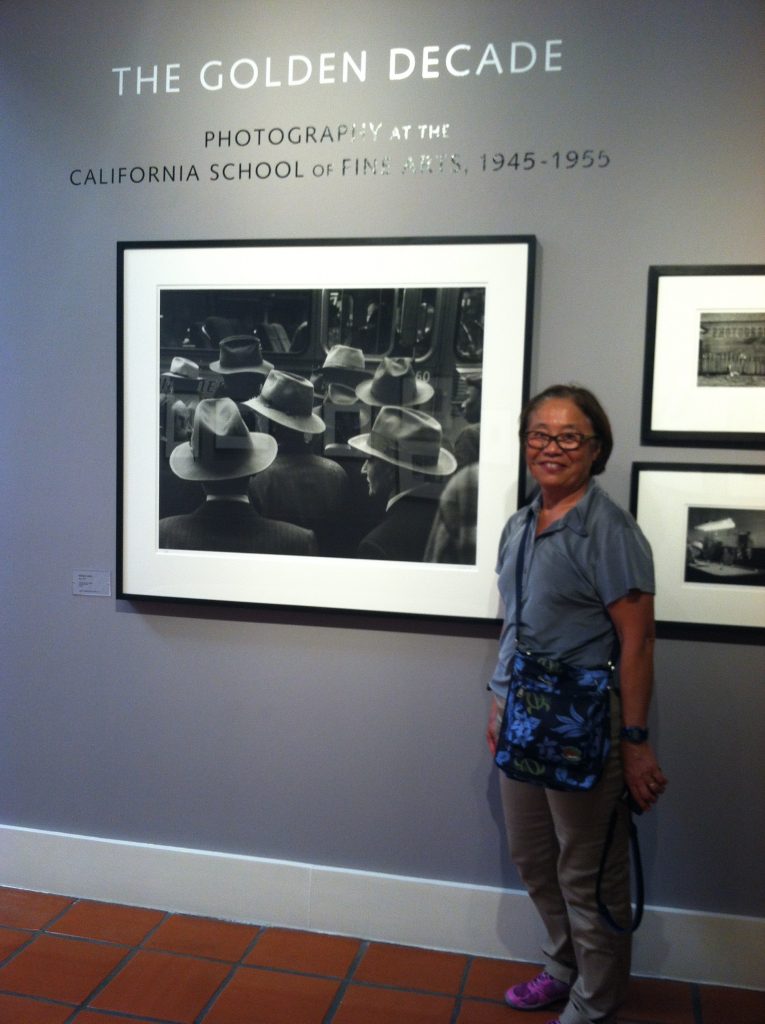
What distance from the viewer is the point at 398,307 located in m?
2.62

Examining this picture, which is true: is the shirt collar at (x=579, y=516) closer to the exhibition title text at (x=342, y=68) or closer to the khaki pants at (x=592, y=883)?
the khaki pants at (x=592, y=883)

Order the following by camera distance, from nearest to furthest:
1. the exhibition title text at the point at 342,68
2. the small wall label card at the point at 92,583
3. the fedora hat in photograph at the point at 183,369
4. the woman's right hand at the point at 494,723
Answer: the woman's right hand at the point at 494,723
the exhibition title text at the point at 342,68
the fedora hat in photograph at the point at 183,369
the small wall label card at the point at 92,583

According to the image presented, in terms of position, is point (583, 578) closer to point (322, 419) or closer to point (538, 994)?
point (322, 419)

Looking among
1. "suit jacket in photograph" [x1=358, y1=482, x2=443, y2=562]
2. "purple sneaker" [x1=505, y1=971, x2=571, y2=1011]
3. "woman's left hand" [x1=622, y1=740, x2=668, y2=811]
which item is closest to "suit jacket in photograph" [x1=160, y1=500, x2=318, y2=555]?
"suit jacket in photograph" [x1=358, y1=482, x2=443, y2=562]

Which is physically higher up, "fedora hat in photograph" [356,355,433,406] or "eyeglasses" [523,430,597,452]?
"fedora hat in photograph" [356,355,433,406]

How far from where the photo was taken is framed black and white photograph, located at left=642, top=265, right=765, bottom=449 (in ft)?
8.04

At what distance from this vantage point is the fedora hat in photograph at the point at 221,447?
2.76 metres

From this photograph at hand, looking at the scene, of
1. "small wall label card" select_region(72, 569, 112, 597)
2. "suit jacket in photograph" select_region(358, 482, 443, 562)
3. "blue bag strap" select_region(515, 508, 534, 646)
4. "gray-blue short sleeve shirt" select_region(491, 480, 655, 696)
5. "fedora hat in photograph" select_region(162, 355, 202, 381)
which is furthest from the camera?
"small wall label card" select_region(72, 569, 112, 597)

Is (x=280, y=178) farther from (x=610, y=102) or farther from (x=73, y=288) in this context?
(x=610, y=102)

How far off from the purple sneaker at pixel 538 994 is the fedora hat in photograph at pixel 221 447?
1.64m

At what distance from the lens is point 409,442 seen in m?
2.65

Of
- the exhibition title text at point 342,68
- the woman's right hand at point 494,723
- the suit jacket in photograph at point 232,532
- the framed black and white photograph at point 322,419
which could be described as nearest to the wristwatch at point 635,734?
the woman's right hand at point 494,723

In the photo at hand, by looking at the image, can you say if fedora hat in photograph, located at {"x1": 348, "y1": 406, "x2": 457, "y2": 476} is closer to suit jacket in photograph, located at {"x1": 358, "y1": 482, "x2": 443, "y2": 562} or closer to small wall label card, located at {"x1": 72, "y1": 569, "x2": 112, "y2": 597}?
suit jacket in photograph, located at {"x1": 358, "y1": 482, "x2": 443, "y2": 562}

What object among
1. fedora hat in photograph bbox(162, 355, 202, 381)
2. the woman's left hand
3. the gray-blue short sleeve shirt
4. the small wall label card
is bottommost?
the woman's left hand
